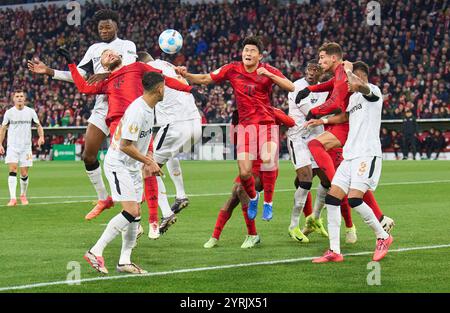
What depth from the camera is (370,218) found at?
10234 millimetres

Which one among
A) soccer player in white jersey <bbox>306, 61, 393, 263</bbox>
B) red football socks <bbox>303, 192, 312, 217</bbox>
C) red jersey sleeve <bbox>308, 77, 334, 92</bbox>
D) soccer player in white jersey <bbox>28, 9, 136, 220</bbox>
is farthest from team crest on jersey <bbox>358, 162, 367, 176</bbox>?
soccer player in white jersey <bbox>28, 9, 136, 220</bbox>

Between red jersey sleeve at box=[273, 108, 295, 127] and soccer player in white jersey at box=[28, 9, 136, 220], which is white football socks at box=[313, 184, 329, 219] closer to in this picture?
red jersey sleeve at box=[273, 108, 295, 127]

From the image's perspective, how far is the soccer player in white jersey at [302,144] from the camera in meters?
12.8

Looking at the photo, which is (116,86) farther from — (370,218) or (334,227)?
(370,218)

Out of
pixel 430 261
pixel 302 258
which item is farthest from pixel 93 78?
pixel 430 261

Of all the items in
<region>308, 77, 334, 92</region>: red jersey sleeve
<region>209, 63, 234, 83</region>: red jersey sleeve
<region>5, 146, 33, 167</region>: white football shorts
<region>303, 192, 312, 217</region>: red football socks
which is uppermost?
<region>209, 63, 234, 83</region>: red jersey sleeve

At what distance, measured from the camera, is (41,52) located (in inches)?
2082

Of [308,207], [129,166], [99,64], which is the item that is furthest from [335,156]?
[129,166]

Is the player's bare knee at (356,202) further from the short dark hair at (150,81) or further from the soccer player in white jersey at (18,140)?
the soccer player in white jersey at (18,140)

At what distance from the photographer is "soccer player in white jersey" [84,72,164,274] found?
920 centimetres

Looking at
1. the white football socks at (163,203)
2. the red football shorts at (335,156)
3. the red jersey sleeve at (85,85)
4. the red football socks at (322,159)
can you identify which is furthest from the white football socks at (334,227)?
the red jersey sleeve at (85,85)

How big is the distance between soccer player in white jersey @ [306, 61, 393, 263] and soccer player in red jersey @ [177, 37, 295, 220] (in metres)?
1.60

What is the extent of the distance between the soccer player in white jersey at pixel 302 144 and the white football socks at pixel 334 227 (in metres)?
2.08
